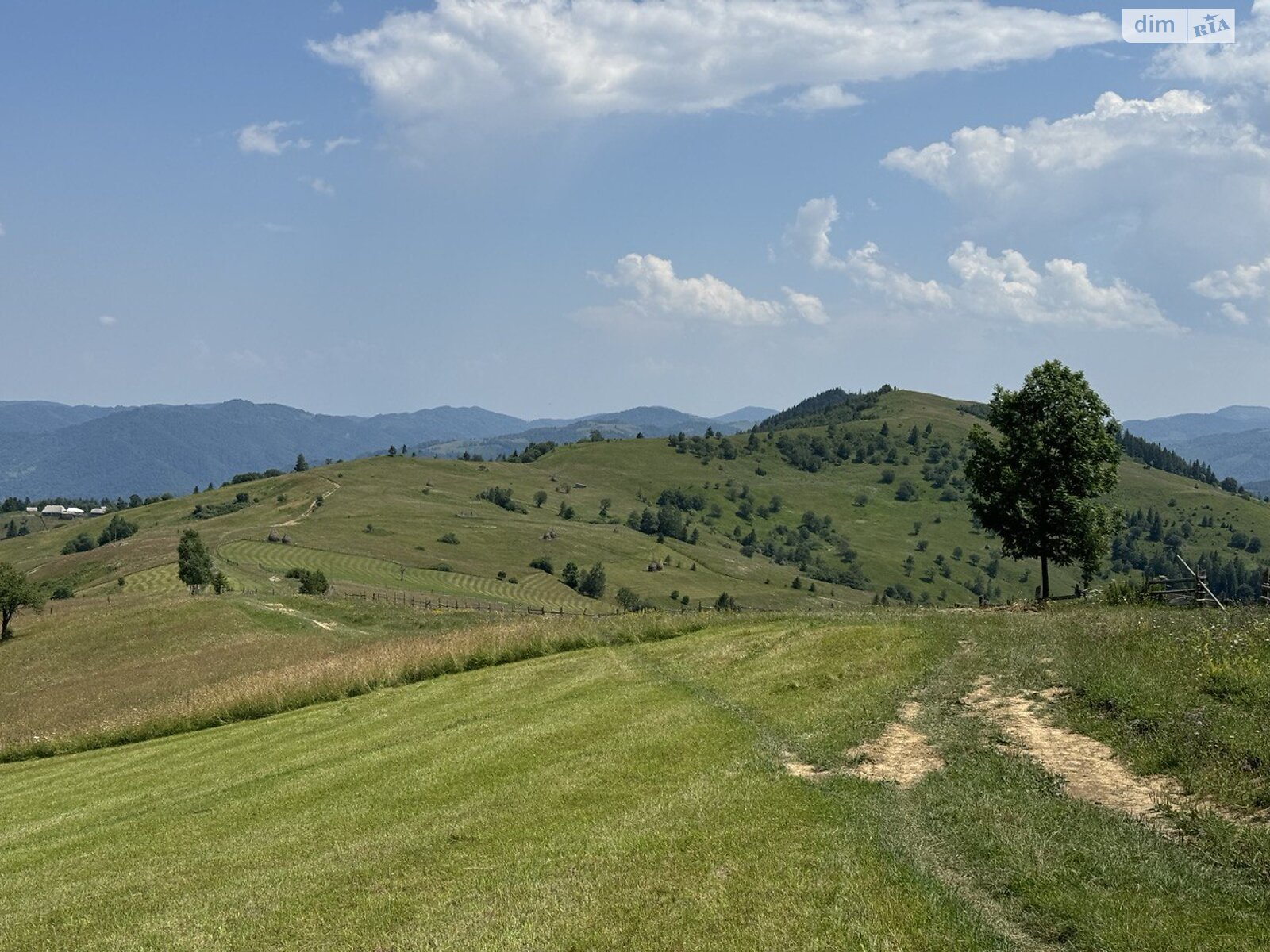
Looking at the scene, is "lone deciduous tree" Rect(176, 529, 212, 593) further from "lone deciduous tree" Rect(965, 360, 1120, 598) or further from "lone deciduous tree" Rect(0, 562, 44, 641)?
"lone deciduous tree" Rect(965, 360, 1120, 598)

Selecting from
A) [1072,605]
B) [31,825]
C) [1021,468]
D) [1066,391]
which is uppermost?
[1066,391]

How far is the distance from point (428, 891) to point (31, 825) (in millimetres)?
18513

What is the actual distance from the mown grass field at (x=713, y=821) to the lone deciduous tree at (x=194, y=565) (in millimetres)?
94116

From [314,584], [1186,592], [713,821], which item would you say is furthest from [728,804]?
[314,584]

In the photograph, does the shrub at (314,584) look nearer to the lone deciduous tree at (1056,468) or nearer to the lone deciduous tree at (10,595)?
the lone deciduous tree at (10,595)

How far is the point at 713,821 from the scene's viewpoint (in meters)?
16.3

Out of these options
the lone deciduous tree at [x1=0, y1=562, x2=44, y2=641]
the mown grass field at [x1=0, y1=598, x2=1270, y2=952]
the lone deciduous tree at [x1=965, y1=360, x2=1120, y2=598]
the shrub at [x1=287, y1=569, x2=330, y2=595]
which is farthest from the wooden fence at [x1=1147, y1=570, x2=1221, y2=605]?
the lone deciduous tree at [x1=0, y1=562, x2=44, y2=641]

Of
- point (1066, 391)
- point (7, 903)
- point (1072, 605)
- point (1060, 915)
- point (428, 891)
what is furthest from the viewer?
point (1066, 391)

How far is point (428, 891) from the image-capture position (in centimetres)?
1470

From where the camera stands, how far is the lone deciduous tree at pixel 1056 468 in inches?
2013

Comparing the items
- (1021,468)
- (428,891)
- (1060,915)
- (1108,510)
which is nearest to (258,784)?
(428,891)

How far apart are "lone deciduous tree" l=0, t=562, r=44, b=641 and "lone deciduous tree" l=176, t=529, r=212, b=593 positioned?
21.6 m

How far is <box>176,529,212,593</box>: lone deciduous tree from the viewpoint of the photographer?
4806 inches

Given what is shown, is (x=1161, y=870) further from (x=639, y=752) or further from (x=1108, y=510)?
(x=1108, y=510)
